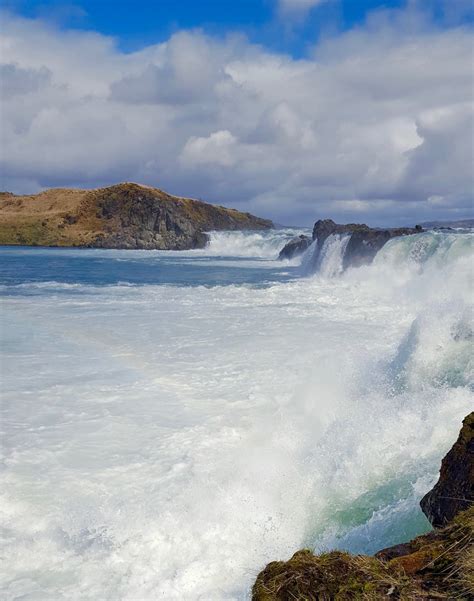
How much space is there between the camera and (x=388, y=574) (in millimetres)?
3178

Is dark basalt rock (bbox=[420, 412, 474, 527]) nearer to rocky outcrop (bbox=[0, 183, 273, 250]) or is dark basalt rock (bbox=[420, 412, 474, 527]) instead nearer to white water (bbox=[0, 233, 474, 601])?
white water (bbox=[0, 233, 474, 601])

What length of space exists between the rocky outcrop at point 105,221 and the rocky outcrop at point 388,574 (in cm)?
10833

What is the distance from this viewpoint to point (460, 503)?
171 inches

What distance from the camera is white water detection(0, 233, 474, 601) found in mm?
5418

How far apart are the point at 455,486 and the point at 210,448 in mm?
4302

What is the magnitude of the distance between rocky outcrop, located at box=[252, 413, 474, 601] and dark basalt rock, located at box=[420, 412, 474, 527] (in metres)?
0.67

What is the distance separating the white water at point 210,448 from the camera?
17.8ft

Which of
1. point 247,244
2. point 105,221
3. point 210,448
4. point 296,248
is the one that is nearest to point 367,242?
point 296,248

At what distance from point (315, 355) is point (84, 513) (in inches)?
332

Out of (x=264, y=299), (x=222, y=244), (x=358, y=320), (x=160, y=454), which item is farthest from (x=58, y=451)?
(x=222, y=244)

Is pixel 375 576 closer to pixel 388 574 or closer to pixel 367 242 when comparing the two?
pixel 388 574

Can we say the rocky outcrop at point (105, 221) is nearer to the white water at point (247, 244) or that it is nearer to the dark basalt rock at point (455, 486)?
the white water at point (247, 244)

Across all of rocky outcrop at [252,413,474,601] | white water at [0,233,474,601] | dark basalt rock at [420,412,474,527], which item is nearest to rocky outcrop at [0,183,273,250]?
white water at [0,233,474,601]

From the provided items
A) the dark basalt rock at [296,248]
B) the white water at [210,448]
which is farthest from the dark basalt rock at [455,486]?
the dark basalt rock at [296,248]
